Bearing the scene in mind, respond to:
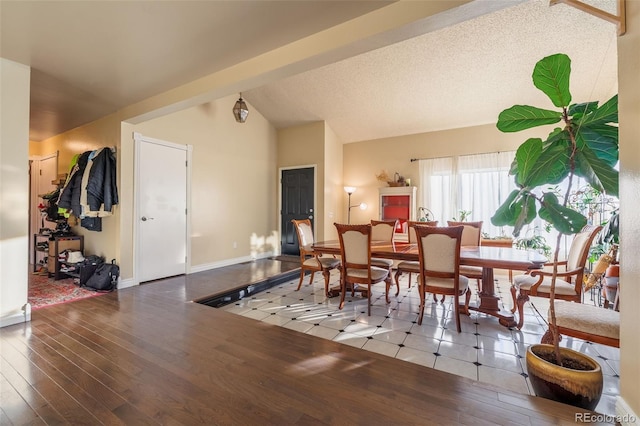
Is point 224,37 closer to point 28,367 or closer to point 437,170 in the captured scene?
point 28,367

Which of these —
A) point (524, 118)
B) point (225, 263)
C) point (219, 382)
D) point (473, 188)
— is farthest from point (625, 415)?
point (225, 263)

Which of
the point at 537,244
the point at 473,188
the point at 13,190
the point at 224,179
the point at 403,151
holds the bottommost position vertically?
the point at 537,244

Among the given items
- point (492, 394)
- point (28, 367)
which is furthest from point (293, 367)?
point (28, 367)

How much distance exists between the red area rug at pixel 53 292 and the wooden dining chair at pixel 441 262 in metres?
3.87

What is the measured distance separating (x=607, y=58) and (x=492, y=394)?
14.8 ft

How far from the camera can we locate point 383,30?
6.01ft

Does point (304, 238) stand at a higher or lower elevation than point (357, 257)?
higher

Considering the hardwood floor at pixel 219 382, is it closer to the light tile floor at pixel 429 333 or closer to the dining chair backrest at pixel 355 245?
the light tile floor at pixel 429 333

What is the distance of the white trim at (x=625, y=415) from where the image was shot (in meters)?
1.22

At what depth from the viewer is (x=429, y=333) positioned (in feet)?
8.27

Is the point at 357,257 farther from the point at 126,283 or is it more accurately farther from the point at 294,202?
the point at 294,202

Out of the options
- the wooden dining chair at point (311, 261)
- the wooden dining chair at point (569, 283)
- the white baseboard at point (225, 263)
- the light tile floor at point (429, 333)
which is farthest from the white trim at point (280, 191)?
the wooden dining chair at point (569, 283)

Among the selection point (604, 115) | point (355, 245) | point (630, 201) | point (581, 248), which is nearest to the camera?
point (630, 201)

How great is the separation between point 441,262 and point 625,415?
1.45m
